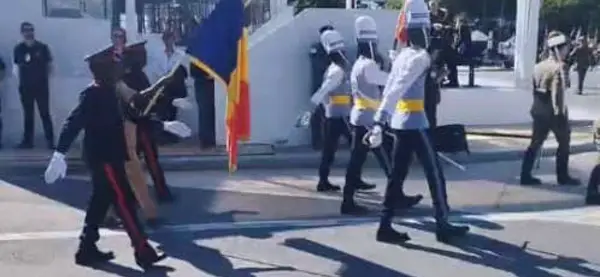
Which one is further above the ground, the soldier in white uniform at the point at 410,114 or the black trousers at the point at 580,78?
the soldier in white uniform at the point at 410,114

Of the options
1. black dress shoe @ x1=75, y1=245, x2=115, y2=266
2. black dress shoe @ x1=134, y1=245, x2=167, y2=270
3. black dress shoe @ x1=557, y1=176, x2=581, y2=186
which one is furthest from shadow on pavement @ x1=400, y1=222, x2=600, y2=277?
black dress shoe @ x1=557, y1=176, x2=581, y2=186

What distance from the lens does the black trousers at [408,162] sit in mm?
8844

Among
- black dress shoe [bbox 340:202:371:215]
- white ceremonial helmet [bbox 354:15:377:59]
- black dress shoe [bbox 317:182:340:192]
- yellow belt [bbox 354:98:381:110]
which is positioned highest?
white ceremonial helmet [bbox 354:15:377:59]

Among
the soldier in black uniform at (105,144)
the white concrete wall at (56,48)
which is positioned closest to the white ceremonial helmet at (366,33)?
the soldier in black uniform at (105,144)

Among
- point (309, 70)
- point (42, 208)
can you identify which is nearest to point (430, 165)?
point (42, 208)

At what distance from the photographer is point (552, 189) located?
1202 centimetres

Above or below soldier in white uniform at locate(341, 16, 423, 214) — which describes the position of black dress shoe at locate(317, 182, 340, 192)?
below

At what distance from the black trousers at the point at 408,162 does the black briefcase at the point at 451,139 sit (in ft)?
16.6

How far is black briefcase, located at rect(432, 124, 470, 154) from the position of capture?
14047 mm

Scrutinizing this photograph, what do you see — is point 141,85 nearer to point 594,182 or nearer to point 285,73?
point 594,182

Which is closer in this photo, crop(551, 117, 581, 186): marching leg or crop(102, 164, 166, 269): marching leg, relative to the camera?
crop(102, 164, 166, 269): marching leg

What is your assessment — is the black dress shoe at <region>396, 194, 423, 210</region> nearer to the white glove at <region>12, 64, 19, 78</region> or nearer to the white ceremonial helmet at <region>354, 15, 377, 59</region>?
the white ceremonial helmet at <region>354, 15, 377, 59</region>

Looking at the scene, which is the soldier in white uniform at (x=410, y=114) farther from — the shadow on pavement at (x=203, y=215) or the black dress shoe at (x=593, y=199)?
the black dress shoe at (x=593, y=199)

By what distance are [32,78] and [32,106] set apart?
0.45 metres
